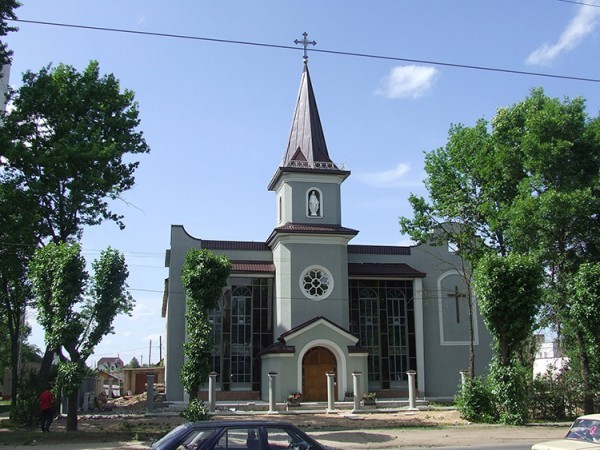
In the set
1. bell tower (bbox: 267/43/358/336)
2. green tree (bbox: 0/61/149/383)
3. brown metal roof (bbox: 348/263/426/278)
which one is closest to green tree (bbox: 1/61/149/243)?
green tree (bbox: 0/61/149/383)

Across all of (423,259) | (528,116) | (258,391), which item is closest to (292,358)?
(258,391)

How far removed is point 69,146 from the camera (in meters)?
24.4

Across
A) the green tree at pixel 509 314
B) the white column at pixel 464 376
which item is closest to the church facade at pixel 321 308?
the white column at pixel 464 376

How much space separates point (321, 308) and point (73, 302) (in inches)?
582

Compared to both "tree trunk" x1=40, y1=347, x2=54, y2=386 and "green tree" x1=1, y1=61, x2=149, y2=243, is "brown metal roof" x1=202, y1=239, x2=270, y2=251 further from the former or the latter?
"tree trunk" x1=40, y1=347, x2=54, y2=386

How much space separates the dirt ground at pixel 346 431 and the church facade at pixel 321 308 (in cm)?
479

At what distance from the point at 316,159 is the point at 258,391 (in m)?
13.2

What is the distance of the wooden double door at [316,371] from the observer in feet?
99.1

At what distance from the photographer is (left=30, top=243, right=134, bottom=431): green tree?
62.9ft

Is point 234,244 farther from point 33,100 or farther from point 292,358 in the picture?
point 33,100

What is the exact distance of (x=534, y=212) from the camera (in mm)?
23266

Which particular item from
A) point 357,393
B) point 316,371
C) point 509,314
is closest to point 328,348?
point 316,371

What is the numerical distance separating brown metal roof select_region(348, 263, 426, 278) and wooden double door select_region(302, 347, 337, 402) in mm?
4793

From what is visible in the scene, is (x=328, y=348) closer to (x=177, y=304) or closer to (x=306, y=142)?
(x=177, y=304)
